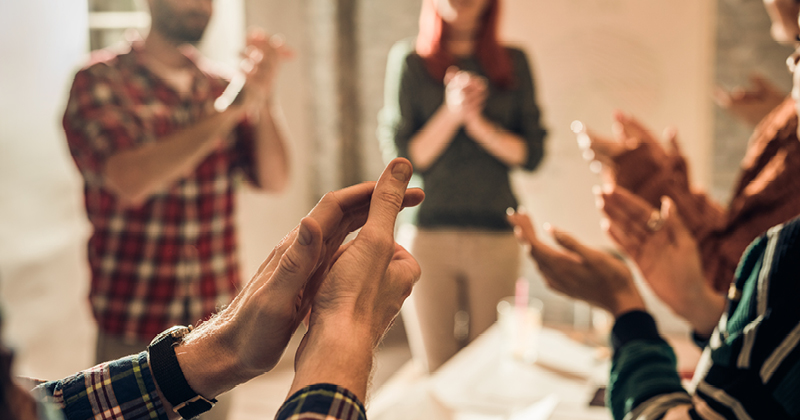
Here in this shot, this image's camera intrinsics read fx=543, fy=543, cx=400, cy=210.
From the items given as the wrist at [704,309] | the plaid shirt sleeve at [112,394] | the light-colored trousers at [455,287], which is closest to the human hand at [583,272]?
the wrist at [704,309]

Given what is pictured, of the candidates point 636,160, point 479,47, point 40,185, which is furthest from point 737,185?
point 40,185

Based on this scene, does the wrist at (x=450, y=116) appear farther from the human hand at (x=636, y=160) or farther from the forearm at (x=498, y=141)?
the human hand at (x=636, y=160)

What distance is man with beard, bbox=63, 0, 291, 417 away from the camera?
453 mm

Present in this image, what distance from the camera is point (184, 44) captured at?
19.1 inches

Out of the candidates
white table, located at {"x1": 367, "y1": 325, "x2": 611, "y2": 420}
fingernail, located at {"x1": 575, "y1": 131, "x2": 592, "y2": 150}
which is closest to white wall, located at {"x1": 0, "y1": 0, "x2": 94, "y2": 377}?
white table, located at {"x1": 367, "y1": 325, "x2": 611, "y2": 420}

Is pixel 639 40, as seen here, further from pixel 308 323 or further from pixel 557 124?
pixel 308 323

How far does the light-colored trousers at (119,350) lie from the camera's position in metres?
0.40

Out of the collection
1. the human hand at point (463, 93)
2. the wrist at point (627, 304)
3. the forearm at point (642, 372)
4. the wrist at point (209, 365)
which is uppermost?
the human hand at point (463, 93)

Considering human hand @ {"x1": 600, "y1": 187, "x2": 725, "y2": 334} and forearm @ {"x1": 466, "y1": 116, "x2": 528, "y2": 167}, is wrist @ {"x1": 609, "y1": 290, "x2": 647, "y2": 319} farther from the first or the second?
forearm @ {"x1": 466, "y1": 116, "x2": 528, "y2": 167}

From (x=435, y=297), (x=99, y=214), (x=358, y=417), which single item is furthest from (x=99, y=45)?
(x=435, y=297)

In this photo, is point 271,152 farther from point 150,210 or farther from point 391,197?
point 391,197

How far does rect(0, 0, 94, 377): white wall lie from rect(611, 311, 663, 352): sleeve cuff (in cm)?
39

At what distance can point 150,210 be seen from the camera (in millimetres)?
493

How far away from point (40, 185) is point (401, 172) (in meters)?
0.24
